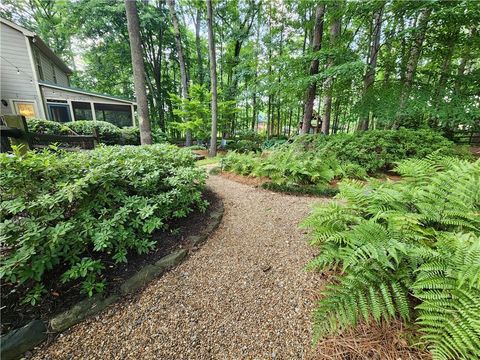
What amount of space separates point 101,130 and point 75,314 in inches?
405

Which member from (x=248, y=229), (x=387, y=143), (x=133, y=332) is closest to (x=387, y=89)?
(x=387, y=143)

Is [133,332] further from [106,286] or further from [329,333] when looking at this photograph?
[329,333]

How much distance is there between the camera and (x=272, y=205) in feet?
11.5

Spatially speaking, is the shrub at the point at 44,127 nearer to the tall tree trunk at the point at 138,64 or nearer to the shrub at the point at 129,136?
the shrub at the point at 129,136

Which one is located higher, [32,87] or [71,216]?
[32,87]

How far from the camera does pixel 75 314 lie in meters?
1.55

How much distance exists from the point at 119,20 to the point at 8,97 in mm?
7633

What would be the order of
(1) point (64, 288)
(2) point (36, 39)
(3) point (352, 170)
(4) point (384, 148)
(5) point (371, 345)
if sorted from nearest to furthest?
1. (5) point (371, 345)
2. (1) point (64, 288)
3. (3) point (352, 170)
4. (4) point (384, 148)
5. (2) point (36, 39)

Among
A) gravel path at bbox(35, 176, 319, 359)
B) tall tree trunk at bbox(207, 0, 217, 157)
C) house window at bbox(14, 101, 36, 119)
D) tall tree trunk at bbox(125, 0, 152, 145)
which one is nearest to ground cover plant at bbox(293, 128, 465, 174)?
gravel path at bbox(35, 176, 319, 359)

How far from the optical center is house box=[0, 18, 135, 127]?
9625mm

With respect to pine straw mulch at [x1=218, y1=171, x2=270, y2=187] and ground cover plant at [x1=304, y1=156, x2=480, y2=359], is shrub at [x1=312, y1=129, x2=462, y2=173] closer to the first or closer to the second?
pine straw mulch at [x1=218, y1=171, x2=270, y2=187]

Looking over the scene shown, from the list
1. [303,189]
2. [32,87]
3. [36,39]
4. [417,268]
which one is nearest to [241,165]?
[303,189]

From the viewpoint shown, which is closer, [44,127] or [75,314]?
[75,314]

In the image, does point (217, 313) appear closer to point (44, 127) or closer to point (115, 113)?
point (44, 127)
